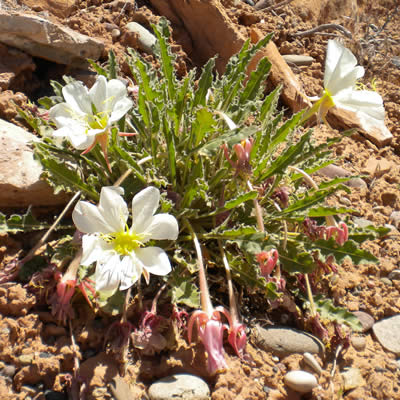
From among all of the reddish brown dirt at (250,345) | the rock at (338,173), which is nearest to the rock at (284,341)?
the reddish brown dirt at (250,345)

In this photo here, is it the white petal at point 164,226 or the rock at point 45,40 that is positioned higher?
the white petal at point 164,226

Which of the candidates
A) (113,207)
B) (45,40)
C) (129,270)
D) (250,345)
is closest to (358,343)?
(250,345)

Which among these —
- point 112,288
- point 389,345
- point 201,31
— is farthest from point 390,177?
point 112,288

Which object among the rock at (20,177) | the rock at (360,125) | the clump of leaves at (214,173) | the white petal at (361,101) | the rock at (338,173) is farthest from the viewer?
the rock at (360,125)

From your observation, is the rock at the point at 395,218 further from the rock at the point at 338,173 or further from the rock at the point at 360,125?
the rock at the point at 360,125

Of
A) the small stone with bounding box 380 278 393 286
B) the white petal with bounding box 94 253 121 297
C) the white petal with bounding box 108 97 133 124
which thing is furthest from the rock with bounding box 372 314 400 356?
the white petal with bounding box 108 97 133 124

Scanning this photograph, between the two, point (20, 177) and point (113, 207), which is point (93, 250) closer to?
point (113, 207)
